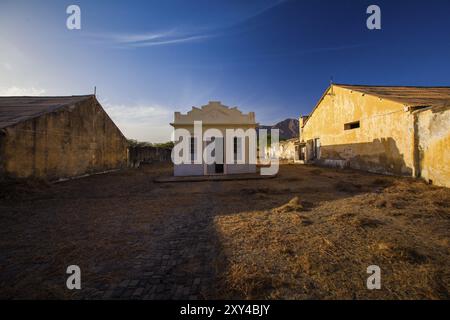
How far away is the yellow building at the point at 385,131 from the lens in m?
8.26

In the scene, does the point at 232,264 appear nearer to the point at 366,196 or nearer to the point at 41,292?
the point at 41,292

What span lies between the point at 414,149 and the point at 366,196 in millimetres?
5318

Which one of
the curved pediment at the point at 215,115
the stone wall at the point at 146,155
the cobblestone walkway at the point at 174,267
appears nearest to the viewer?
the cobblestone walkway at the point at 174,267

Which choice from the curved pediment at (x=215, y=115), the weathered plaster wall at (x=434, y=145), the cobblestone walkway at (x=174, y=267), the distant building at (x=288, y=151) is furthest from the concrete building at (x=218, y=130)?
the distant building at (x=288, y=151)

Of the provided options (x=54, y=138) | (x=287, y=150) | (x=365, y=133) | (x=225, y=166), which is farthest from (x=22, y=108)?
(x=287, y=150)

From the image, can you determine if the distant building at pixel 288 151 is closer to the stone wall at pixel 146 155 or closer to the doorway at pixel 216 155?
the doorway at pixel 216 155

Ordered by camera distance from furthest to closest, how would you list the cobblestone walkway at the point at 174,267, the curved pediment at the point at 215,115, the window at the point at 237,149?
the window at the point at 237,149
the curved pediment at the point at 215,115
the cobblestone walkway at the point at 174,267

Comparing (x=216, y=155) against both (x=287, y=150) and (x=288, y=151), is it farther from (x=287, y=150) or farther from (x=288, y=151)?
(x=287, y=150)

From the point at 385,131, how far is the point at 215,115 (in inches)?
405

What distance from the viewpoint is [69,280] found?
2.53 m

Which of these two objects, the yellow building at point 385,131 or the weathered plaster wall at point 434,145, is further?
the yellow building at point 385,131

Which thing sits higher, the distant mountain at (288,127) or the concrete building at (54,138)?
the distant mountain at (288,127)

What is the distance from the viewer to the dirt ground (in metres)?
2.28

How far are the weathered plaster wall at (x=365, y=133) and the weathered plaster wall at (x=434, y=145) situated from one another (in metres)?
0.61
